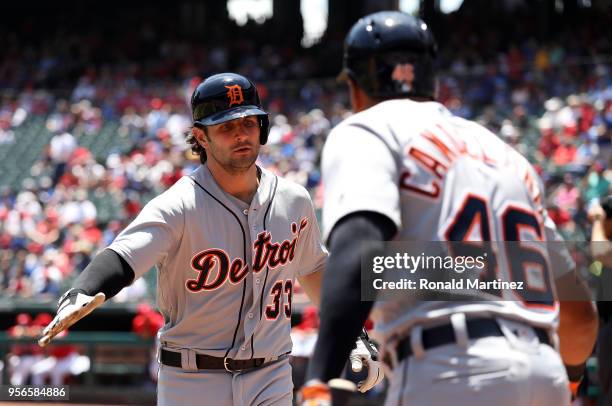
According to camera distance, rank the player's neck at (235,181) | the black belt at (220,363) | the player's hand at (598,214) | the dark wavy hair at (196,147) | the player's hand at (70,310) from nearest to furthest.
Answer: the player's hand at (70,310), the black belt at (220,363), the player's neck at (235,181), the dark wavy hair at (196,147), the player's hand at (598,214)

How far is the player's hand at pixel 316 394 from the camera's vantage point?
2014 millimetres

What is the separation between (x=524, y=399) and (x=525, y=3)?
19.0 meters

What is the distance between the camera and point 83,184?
16172 millimetres

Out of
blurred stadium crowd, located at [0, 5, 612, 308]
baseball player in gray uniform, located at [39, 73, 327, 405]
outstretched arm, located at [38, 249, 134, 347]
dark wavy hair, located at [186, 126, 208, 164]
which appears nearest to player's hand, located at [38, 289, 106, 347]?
outstretched arm, located at [38, 249, 134, 347]

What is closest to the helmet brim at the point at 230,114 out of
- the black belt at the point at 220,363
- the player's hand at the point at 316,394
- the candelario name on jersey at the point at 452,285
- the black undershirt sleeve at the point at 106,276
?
the black undershirt sleeve at the point at 106,276

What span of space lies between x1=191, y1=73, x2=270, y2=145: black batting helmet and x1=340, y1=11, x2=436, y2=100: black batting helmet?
141cm

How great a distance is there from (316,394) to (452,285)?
39 cm

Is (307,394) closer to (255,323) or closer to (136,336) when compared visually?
(255,323)

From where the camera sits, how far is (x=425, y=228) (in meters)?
2.18

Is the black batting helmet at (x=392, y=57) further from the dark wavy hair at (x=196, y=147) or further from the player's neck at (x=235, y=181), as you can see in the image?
the dark wavy hair at (x=196, y=147)

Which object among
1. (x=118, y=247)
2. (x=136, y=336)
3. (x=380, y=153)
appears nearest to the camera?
(x=380, y=153)

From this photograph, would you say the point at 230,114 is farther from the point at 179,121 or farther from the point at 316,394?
the point at 179,121

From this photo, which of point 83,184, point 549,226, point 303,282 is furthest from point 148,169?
point 549,226

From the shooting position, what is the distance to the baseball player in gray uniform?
3.66 meters
